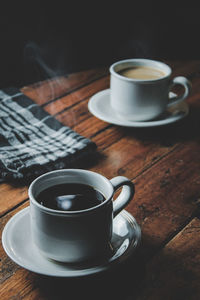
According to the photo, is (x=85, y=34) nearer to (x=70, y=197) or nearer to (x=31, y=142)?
(x=31, y=142)

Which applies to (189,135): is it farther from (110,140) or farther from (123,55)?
(123,55)

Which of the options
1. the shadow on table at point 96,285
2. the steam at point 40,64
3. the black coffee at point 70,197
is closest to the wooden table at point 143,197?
the shadow on table at point 96,285

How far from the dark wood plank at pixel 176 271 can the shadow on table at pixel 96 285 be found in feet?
0.07

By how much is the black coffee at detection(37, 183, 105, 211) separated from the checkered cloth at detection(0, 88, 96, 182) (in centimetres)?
26

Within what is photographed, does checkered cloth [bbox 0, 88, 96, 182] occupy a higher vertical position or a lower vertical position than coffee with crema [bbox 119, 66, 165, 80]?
lower

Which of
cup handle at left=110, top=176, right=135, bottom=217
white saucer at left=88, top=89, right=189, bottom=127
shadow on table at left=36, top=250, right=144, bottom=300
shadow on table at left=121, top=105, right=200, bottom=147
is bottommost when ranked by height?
shadow on table at left=121, top=105, right=200, bottom=147

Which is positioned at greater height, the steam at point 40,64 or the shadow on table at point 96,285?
the shadow on table at point 96,285

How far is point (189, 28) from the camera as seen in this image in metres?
2.25

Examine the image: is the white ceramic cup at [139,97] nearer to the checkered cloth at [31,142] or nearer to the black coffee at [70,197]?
the checkered cloth at [31,142]

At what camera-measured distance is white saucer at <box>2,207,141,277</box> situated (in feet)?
2.10

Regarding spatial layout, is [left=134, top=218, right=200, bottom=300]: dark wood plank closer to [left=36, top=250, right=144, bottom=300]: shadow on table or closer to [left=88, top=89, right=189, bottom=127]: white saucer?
[left=36, top=250, right=144, bottom=300]: shadow on table

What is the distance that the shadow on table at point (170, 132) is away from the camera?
116 centimetres

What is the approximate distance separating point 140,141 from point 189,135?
0.15 m

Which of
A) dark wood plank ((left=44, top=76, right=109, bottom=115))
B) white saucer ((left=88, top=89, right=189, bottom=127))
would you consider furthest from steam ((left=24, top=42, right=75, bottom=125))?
white saucer ((left=88, top=89, right=189, bottom=127))
